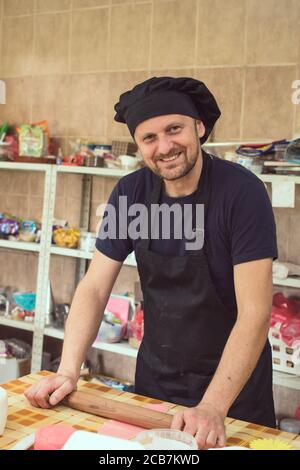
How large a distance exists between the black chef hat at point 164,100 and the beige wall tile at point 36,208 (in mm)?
2045

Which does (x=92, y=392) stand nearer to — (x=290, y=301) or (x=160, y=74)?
(x=290, y=301)

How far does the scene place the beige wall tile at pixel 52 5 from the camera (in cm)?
364

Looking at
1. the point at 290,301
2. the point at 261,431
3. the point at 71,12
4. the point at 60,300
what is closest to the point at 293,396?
the point at 290,301

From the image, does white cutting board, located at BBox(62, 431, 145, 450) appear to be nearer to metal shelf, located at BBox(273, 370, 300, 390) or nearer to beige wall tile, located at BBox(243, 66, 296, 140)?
metal shelf, located at BBox(273, 370, 300, 390)

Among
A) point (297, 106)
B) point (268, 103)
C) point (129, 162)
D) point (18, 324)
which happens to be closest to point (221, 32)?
point (268, 103)

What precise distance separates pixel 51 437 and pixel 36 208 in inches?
106

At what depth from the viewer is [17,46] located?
3840 millimetres

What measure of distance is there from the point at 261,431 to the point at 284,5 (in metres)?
2.29

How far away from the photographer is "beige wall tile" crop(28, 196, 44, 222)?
149 inches

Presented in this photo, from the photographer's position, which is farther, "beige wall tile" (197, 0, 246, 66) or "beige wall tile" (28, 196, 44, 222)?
"beige wall tile" (28, 196, 44, 222)

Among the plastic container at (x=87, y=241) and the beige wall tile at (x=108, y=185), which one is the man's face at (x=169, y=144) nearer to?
the plastic container at (x=87, y=241)

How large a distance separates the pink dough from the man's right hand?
22 centimetres

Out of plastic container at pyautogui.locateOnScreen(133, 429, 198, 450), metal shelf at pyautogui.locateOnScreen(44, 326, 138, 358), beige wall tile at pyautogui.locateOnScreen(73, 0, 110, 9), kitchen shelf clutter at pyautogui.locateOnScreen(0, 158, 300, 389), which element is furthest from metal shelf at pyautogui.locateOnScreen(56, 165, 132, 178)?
plastic container at pyautogui.locateOnScreen(133, 429, 198, 450)

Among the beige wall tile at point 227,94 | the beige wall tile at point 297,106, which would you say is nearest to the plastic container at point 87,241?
the beige wall tile at point 227,94
